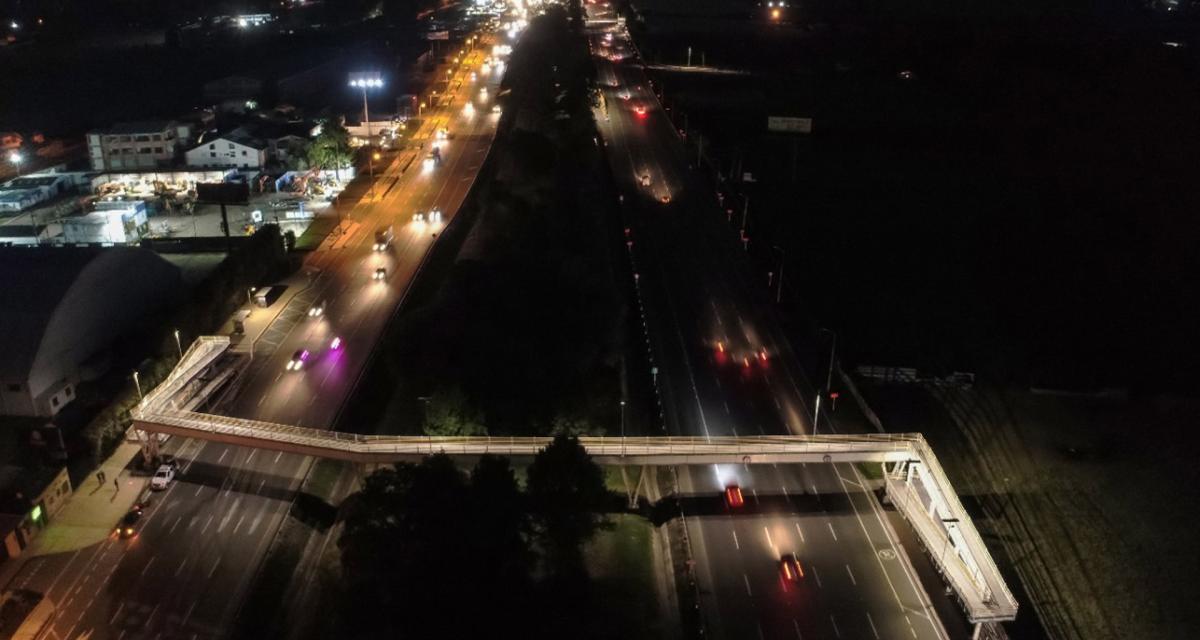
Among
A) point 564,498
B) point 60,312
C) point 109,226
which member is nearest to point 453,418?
point 564,498

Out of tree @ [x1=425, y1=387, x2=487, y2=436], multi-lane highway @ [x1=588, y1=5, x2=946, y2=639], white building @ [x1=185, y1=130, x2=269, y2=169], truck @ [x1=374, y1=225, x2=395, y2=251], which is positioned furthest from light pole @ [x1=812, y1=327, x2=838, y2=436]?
white building @ [x1=185, y1=130, x2=269, y2=169]

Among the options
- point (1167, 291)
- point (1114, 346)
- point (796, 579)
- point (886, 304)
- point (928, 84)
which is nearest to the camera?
point (796, 579)

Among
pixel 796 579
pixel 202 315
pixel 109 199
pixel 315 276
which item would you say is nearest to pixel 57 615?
pixel 202 315

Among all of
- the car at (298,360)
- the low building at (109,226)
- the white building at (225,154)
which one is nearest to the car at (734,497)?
the car at (298,360)

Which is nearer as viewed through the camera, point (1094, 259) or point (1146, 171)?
point (1094, 259)

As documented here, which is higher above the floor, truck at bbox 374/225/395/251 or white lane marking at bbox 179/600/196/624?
truck at bbox 374/225/395/251

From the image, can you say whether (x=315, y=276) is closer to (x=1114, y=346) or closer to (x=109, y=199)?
(x=109, y=199)

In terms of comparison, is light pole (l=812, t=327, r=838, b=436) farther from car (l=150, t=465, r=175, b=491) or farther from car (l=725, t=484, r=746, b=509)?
car (l=150, t=465, r=175, b=491)
